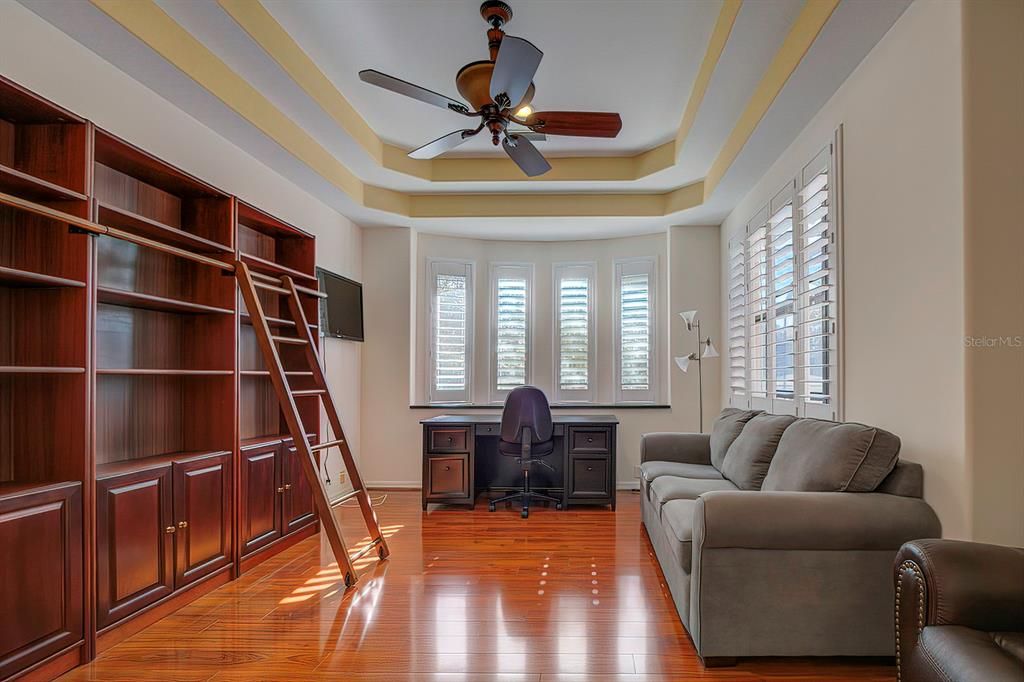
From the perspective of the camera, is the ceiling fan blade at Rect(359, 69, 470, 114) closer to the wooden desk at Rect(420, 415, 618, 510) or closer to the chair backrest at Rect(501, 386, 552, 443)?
the chair backrest at Rect(501, 386, 552, 443)

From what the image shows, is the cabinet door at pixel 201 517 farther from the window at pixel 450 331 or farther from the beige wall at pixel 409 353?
the window at pixel 450 331

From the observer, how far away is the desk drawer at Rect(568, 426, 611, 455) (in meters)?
5.32

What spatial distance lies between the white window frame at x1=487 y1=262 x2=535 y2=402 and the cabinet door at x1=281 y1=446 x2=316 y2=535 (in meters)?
2.56

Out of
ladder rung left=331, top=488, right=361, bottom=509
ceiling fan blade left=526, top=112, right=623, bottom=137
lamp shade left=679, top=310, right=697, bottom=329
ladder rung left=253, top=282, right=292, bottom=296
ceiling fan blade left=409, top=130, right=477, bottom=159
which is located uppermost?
ceiling fan blade left=526, top=112, right=623, bottom=137

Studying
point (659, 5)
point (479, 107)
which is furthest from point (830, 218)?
point (479, 107)

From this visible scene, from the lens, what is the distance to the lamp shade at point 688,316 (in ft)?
18.5

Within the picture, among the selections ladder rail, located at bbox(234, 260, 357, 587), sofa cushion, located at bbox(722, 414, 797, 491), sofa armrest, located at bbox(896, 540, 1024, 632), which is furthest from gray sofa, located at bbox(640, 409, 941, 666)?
ladder rail, located at bbox(234, 260, 357, 587)

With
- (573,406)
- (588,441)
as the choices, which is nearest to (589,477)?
(588,441)

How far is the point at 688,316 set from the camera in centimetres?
563

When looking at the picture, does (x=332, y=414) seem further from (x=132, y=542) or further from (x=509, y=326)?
(x=509, y=326)

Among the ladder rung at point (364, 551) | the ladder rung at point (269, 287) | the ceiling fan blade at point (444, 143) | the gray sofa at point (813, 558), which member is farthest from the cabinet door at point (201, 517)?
the gray sofa at point (813, 558)

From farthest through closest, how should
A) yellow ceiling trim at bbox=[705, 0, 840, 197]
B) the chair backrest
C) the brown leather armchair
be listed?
the chair backrest, yellow ceiling trim at bbox=[705, 0, 840, 197], the brown leather armchair

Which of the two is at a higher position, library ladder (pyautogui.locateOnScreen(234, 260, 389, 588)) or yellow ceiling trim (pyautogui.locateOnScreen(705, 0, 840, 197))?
yellow ceiling trim (pyautogui.locateOnScreen(705, 0, 840, 197))

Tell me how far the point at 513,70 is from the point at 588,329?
4.13m
